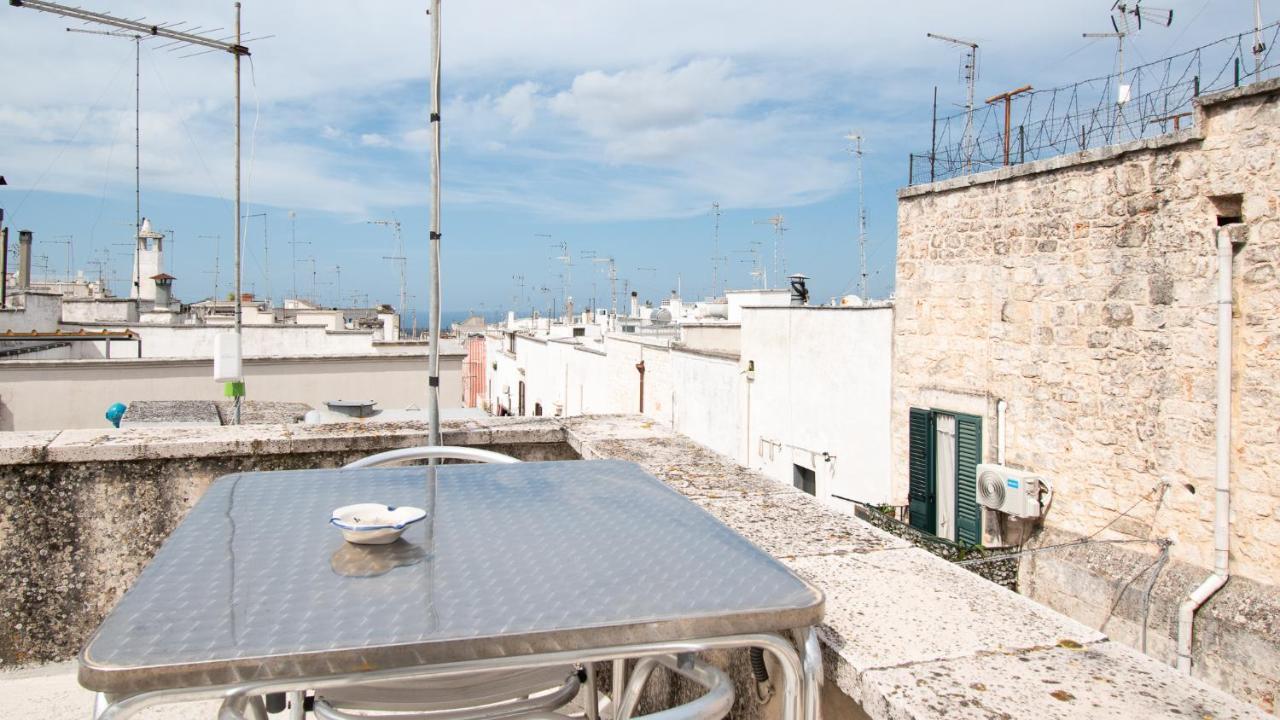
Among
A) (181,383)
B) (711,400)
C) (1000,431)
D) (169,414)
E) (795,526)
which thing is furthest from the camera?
(711,400)

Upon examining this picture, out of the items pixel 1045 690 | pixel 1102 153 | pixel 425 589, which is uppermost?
pixel 1102 153

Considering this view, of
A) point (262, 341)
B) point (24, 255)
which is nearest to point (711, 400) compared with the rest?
point (262, 341)

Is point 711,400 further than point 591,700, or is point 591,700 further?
point 711,400

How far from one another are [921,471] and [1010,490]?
5.40 ft

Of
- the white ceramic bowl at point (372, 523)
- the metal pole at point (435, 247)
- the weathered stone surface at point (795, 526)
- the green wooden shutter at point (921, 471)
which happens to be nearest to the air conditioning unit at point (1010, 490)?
the green wooden shutter at point (921, 471)

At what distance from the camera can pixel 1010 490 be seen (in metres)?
8.42

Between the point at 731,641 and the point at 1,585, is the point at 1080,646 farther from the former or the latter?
the point at 1,585

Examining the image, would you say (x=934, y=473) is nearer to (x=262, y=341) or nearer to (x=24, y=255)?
(x=262, y=341)

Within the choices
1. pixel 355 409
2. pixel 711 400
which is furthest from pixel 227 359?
pixel 711 400

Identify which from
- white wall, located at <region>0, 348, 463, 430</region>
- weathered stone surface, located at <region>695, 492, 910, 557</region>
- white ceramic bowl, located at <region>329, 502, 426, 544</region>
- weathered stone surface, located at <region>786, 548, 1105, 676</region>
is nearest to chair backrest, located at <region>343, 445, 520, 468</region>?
weathered stone surface, located at <region>695, 492, 910, 557</region>

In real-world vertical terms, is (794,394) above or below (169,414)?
below

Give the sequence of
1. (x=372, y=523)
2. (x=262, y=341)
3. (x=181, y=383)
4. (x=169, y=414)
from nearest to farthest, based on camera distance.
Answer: (x=372, y=523) → (x=169, y=414) → (x=181, y=383) → (x=262, y=341)

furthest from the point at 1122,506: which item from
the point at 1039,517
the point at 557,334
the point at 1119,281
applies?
the point at 557,334

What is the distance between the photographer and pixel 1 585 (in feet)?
10.00
